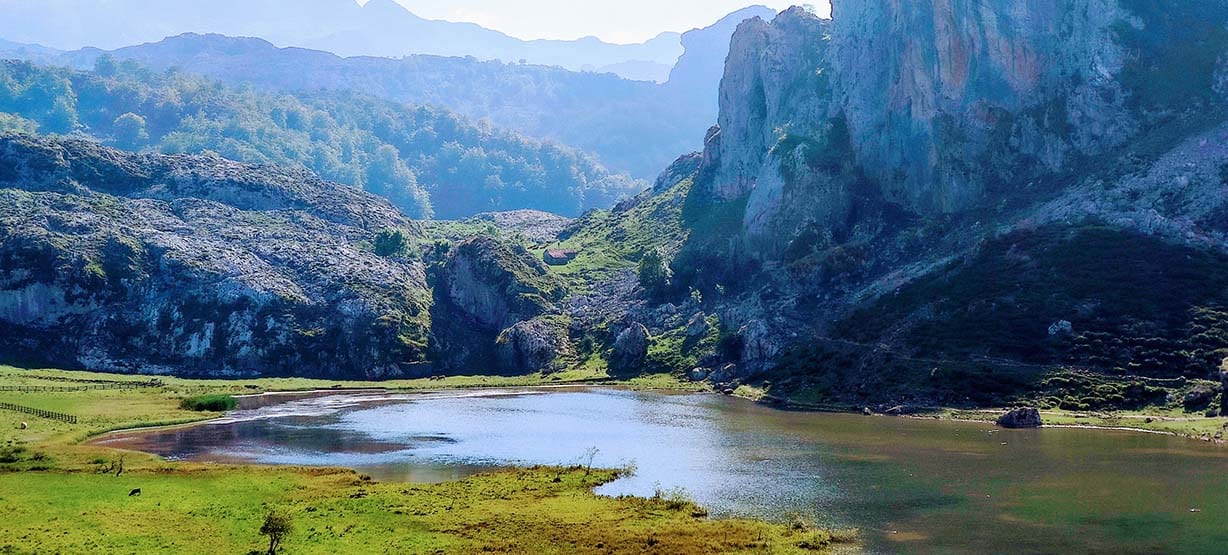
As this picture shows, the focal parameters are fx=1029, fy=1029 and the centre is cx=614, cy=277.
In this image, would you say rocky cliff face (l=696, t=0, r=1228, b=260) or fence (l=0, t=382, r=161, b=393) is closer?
fence (l=0, t=382, r=161, b=393)

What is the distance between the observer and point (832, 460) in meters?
85.8

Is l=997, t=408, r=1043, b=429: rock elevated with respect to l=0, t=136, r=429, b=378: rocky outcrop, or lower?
lower

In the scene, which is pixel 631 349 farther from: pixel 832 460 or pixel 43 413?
pixel 43 413

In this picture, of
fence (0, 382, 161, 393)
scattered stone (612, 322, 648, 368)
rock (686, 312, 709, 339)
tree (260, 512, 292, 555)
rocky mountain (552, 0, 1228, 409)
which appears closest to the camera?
tree (260, 512, 292, 555)

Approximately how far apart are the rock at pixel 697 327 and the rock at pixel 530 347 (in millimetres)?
22614

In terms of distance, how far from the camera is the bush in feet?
418

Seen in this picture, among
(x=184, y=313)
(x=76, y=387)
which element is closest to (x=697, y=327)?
(x=184, y=313)

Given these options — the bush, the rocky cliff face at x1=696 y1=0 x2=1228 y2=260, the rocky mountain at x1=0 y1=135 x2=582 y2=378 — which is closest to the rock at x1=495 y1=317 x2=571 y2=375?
the rocky mountain at x1=0 y1=135 x2=582 y2=378

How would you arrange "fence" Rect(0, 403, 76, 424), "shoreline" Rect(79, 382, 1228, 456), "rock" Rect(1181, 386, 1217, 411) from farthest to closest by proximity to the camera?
1. "fence" Rect(0, 403, 76, 424)
2. "rock" Rect(1181, 386, 1217, 411)
3. "shoreline" Rect(79, 382, 1228, 456)

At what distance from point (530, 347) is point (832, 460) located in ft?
338

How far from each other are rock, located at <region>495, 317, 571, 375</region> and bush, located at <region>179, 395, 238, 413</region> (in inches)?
2377

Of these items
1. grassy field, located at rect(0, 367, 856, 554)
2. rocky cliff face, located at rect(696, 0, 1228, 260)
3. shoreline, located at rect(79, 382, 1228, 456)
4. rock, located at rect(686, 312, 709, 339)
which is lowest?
grassy field, located at rect(0, 367, 856, 554)

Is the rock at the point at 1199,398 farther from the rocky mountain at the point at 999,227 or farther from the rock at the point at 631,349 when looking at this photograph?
the rock at the point at 631,349

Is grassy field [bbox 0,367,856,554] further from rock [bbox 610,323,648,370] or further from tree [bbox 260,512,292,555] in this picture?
rock [bbox 610,323,648,370]
